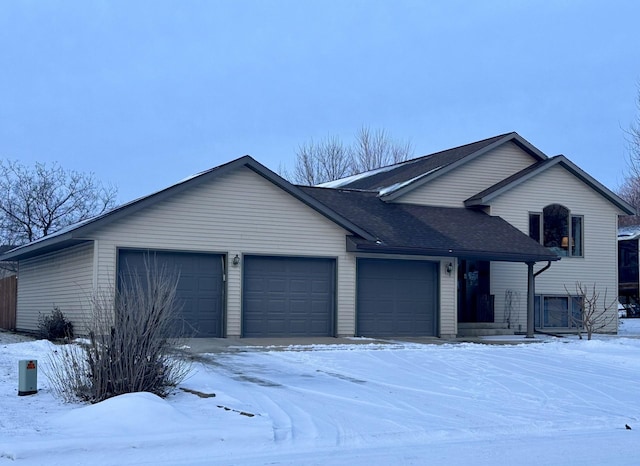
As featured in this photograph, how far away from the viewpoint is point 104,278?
1875 cm

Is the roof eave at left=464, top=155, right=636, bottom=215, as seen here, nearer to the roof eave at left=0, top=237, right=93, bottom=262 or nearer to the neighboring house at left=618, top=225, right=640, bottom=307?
the roof eave at left=0, top=237, right=93, bottom=262

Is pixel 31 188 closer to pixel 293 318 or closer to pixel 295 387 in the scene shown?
pixel 293 318

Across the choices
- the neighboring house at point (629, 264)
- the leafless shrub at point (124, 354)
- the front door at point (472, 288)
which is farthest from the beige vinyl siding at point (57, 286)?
the neighboring house at point (629, 264)

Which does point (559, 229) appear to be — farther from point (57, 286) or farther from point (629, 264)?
point (629, 264)

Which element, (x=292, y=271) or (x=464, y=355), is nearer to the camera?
(x=464, y=355)

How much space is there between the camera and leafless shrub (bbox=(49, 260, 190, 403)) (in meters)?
10.8

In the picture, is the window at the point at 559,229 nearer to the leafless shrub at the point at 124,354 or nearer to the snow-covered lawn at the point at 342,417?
the snow-covered lawn at the point at 342,417

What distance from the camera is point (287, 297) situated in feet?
69.0

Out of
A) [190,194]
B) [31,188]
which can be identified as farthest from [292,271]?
[31,188]

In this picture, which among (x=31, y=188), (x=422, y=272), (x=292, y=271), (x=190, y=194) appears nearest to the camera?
(x=190, y=194)

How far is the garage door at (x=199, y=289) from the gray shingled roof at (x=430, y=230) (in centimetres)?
361

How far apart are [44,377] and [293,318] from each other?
8.93m

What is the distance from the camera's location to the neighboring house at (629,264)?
3969 cm

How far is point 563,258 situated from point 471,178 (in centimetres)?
395
